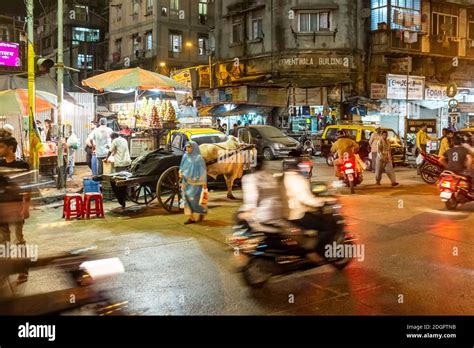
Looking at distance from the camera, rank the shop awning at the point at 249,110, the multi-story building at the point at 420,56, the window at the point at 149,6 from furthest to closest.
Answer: the window at the point at 149,6 → the shop awning at the point at 249,110 → the multi-story building at the point at 420,56

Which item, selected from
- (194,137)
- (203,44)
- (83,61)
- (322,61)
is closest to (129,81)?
(194,137)

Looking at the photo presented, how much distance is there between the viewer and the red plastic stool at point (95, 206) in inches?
410

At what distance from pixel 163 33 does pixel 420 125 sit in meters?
23.5

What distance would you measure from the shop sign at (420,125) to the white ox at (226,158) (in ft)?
39.9

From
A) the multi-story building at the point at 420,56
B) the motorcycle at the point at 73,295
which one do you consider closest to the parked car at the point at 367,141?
the multi-story building at the point at 420,56

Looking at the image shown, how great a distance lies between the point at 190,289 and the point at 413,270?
9.47 ft

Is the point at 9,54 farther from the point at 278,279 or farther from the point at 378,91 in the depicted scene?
the point at 378,91

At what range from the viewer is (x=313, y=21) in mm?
27594

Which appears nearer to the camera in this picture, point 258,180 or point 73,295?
point 73,295

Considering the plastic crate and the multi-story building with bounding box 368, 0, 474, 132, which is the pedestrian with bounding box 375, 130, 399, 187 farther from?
the multi-story building with bounding box 368, 0, 474, 132

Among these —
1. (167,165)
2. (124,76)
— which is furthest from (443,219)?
(124,76)

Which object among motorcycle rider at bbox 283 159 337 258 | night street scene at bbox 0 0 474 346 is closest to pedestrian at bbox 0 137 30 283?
night street scene at bbox 0 0 474 346

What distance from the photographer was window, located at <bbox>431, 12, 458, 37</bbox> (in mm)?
29531

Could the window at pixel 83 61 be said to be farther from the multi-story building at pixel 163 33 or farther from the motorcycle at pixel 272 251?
the motorcycle at pixel 272 251
